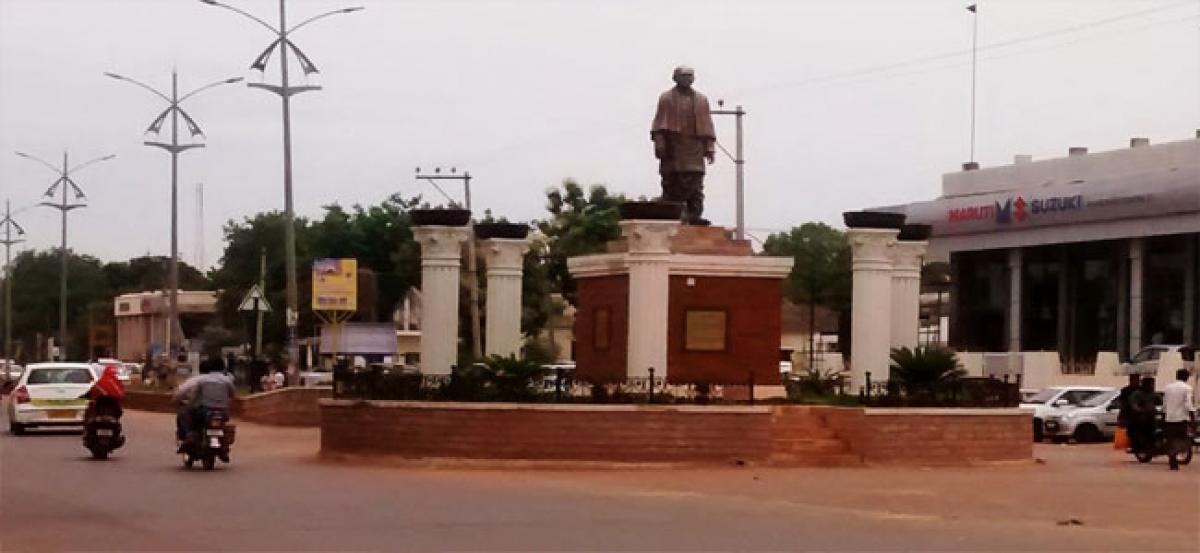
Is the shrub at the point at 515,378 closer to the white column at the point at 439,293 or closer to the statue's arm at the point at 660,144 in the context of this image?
the white column at the point at 439,293

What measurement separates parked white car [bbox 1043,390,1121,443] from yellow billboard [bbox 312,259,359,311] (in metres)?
22.2

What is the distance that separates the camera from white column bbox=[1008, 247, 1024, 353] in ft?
229

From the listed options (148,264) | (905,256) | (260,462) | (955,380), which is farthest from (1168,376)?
(148,264)

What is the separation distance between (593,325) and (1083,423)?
13.8 m

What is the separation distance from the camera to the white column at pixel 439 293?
108ft

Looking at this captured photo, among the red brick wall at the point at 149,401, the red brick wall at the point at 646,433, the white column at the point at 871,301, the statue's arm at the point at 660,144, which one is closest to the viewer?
the red brick wall at the point at 646,433

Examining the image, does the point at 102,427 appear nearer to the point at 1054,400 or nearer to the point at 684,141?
the point at 684,141

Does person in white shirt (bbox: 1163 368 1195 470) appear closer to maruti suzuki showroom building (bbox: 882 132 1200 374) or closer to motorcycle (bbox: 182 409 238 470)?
motorcycle (bbox: 182 409 238 470)

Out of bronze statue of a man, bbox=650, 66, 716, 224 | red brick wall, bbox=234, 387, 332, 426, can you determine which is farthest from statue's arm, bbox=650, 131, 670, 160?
red brick wall, bbox=234, 387, 332, 426

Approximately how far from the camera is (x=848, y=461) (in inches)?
1077

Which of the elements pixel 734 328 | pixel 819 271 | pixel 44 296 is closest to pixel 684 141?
pixel 734 328

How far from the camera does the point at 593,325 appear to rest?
33344 mm

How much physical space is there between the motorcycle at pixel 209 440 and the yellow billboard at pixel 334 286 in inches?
1161

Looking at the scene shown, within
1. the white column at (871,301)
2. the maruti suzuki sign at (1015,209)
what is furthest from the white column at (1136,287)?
the white column at (871,301)
